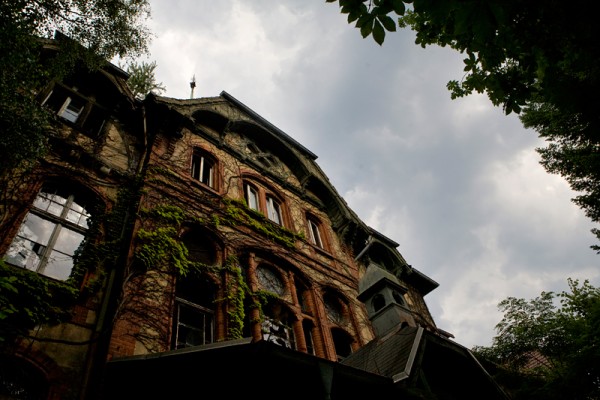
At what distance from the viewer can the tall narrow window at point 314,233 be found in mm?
14500

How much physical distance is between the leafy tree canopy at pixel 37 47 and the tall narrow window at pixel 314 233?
7825 millimetres

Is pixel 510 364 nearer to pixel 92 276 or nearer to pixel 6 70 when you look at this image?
pixel 92 276

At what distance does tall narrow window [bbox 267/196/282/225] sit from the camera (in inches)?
551

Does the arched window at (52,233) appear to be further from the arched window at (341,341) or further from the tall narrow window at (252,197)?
the arched window at (341,341)

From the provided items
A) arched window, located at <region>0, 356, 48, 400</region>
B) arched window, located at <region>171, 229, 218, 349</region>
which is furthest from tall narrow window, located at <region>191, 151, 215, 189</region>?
arched window, located at <region>0, 356, 48, 400</region>

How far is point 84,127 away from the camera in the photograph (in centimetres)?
1059

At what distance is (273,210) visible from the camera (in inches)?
565

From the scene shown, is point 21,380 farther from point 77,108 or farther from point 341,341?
point 341,341

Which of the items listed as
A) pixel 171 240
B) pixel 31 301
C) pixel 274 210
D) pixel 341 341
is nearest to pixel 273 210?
pixel 274 210

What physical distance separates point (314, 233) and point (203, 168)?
15.6ft

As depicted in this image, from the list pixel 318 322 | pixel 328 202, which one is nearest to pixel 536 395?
pixel 318 322

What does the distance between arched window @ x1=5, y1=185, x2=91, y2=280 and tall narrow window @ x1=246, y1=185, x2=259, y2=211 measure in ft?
17.9

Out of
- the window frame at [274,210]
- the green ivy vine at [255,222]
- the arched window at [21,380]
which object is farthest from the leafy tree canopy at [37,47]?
the window frame at [274,210]

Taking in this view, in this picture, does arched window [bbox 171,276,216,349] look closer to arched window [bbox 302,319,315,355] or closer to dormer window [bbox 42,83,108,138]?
arched window [bbox 302,319,315,355]
